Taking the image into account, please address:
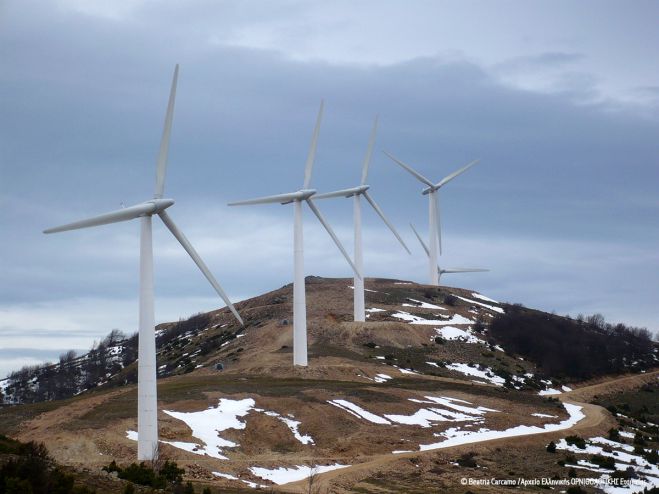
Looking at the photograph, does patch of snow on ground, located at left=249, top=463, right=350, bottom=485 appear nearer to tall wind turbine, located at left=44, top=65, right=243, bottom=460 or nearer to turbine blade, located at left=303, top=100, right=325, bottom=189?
tall wind turbine, located at left=44, top=65, right=243, bottom=460

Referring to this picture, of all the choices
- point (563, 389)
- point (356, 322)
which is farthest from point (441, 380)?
point (563, 389)

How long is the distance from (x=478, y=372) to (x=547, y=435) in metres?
41.3

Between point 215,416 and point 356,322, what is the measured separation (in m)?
50.7

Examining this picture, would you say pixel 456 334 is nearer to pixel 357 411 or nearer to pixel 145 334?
pixel 357 411

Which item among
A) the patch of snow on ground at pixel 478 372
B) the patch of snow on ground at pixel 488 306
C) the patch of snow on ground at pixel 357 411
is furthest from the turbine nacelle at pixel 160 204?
the patch of snow on ground at pixel 488 306

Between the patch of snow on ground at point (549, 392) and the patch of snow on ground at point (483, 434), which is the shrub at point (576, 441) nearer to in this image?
the patch of snow on ground at point (483, 434)

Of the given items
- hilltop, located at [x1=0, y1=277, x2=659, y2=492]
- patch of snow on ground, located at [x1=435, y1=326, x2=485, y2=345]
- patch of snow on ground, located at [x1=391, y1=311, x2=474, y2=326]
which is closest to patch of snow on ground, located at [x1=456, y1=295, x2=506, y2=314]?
hilltop, located at [x1=0, y1=277, x2=659, y2=492]

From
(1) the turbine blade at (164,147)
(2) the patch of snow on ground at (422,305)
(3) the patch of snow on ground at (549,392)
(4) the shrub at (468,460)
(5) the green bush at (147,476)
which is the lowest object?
(4) the shrub at (468,460)

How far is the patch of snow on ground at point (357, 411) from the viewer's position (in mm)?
62062

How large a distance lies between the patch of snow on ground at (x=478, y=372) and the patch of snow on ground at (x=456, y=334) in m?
12.8

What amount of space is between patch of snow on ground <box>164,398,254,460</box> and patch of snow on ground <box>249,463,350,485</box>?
3994 millimetres

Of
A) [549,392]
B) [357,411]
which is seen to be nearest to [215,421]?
[357,411]

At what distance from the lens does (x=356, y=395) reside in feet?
226

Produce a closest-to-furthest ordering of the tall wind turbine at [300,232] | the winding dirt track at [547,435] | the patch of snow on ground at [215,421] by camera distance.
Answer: the winding dirt track at [547,435] → the patch of snow on ground at [215,421] → the tall wind turbine at [300,232]
